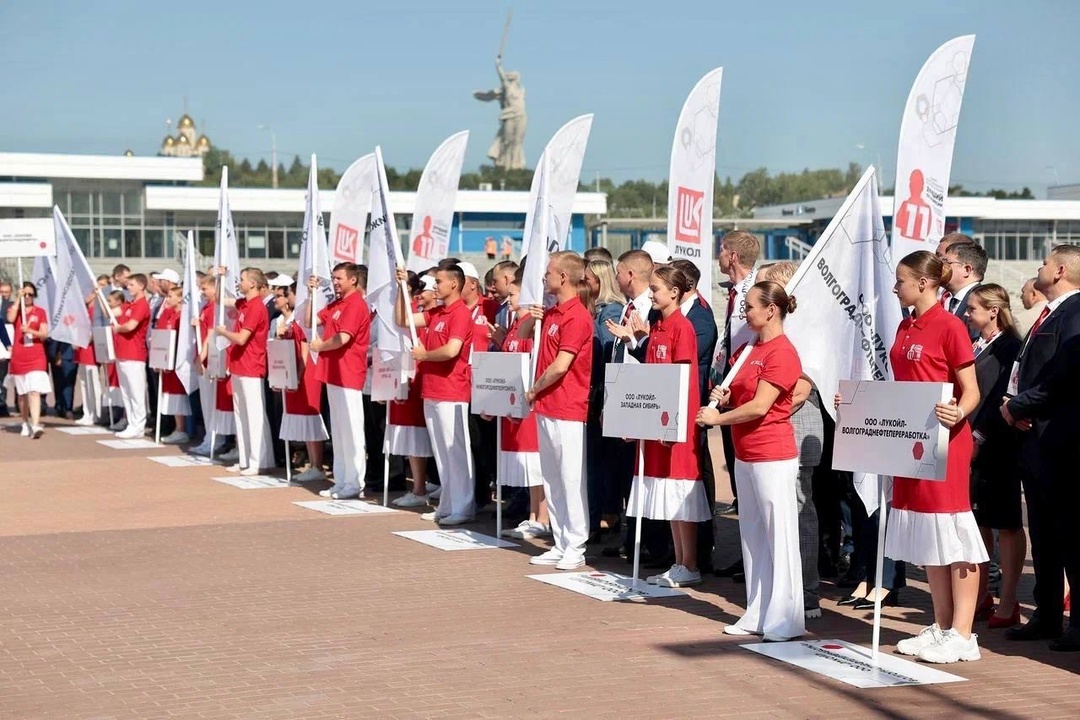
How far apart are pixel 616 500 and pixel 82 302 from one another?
11596 millimetres

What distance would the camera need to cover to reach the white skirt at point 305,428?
14992 millimetres

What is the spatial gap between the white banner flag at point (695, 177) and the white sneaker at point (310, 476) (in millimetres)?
5573

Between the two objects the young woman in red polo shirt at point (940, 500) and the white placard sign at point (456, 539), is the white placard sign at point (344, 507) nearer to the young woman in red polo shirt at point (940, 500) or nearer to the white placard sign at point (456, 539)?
the white placard sign at point (456, 539)

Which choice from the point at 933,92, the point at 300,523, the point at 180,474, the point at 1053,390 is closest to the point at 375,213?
the point at 300,523

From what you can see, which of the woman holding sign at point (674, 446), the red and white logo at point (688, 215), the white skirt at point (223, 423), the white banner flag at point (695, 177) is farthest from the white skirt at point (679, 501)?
the white skirt at point (223, 423)

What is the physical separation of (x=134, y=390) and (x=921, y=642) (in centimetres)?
1498

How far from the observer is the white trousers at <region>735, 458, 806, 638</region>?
309 inches

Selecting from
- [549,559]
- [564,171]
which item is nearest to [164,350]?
[564,171]

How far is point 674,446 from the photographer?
9289 millimetres

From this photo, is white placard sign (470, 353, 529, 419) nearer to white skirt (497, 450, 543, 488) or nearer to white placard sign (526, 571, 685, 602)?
white skirt (497, 450, 543, 488)

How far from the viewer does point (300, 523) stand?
12375 millimetres

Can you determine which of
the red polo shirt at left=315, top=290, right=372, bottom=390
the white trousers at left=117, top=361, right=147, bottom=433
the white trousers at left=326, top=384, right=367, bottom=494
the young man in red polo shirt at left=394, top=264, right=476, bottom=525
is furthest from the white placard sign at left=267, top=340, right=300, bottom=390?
the white trousers at left=117, top=361, right=147, bottom=433

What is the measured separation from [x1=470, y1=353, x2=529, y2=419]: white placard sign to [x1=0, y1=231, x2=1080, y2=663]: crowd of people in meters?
0.35

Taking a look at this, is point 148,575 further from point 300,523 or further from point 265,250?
point 265,250
